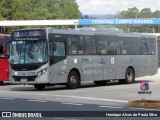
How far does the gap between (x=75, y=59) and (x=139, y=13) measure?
146 metres

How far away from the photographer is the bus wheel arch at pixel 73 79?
26.0 metres

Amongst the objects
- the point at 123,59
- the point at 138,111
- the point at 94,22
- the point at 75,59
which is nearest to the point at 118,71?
the point at 123,59

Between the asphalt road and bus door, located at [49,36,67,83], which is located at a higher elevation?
bus door, located at [49,36,67,83]

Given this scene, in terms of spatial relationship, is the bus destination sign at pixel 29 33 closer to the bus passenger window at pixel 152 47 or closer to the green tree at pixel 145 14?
the bus passenger window at pixel 152 47

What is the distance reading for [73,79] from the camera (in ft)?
86.1

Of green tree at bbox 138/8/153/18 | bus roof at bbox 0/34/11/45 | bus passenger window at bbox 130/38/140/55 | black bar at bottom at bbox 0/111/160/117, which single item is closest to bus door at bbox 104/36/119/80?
bus passenger window at bbox 130/38/140/55

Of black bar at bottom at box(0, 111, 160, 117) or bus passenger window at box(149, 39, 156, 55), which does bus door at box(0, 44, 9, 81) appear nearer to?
bus passenger window at box(149, 39, 156, 55)

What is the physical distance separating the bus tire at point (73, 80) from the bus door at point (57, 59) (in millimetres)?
440

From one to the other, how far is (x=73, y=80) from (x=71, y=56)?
1.17m

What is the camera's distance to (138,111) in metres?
16.1

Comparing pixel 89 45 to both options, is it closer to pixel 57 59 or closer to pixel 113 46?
pixel 113 46

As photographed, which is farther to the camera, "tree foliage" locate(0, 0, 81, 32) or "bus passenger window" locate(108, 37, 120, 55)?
"tree foliage" locate(0, 0, 81, 32)

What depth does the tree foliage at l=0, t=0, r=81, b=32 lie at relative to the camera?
87231 millimetres

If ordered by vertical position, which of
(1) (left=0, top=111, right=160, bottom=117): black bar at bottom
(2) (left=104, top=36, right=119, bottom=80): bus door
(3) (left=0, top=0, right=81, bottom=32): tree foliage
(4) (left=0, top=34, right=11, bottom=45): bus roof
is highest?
(3) (left=0, top=0, right=81, bottom=32): tree foliage
